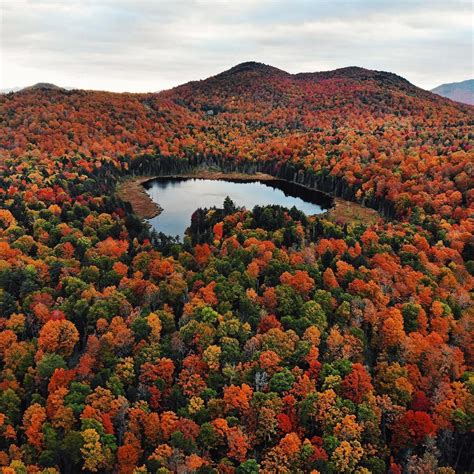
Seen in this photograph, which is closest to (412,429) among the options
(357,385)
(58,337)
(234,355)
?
(357,385)

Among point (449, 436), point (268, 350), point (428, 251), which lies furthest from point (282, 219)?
point (449, 436)

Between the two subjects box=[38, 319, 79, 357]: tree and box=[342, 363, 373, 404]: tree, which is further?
box=[38, 319, 79, 357]: tree

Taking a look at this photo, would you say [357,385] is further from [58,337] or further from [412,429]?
[58,337]

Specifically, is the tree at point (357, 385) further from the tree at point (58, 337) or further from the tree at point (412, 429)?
the tree at point (58, 337)

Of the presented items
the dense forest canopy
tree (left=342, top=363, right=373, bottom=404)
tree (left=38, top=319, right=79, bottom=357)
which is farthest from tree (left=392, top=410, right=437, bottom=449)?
tree (left=38, top=319, right=79, bottom=357)

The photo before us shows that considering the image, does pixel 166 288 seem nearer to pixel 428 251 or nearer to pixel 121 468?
pixel 121 468

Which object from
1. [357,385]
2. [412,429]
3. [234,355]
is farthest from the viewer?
[234,355]

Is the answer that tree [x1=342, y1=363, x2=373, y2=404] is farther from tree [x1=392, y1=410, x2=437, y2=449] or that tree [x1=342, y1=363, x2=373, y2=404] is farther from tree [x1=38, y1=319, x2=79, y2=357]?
tree [x1=38, y1=319, x2=79, y2=357]

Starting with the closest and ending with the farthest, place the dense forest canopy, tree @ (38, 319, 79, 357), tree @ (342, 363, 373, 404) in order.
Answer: the dense forest canopy, tree @ (342, 363, 373, 404), tree @ (38, 319, 79, 357)

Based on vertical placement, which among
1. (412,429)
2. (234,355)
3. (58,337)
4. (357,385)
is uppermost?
(58,337)

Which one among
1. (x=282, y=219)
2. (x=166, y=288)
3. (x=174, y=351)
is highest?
(x=282, y=219)

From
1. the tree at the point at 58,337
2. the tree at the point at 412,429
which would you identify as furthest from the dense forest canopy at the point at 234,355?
the tree at the point at 58,337
